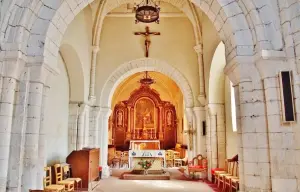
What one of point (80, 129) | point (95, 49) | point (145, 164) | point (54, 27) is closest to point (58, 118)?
point (80, 129)

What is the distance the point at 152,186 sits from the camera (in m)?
7.63

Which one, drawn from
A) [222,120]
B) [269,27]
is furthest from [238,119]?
[222,120]

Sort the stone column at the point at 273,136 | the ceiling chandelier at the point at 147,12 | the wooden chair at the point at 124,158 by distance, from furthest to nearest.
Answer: the wooden chair at the point at 124,158, the ceiling chandelier at the point at 147,12, the stone column at the point at 273,136

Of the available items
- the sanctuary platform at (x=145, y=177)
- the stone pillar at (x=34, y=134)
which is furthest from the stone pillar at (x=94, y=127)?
the stone pillar at (x=34, y=134)

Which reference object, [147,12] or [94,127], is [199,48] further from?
[94,127]

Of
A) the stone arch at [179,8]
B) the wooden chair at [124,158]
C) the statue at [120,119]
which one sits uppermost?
the stone arch at [179,8]

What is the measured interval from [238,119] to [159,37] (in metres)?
6.35

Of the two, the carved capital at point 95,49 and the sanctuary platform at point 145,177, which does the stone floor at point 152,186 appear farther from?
the carved capital at point 95,49

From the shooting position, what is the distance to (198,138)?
9023mm

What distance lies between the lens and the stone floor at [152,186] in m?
7.13

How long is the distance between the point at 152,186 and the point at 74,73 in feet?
13.2

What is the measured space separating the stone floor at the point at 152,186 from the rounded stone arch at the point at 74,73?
275cm

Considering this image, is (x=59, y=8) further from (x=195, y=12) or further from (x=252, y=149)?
(x=195, y=12)

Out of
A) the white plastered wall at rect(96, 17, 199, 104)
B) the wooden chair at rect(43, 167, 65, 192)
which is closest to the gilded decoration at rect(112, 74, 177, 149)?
the white plastered wall at rect(96, 17, 199, 104)
